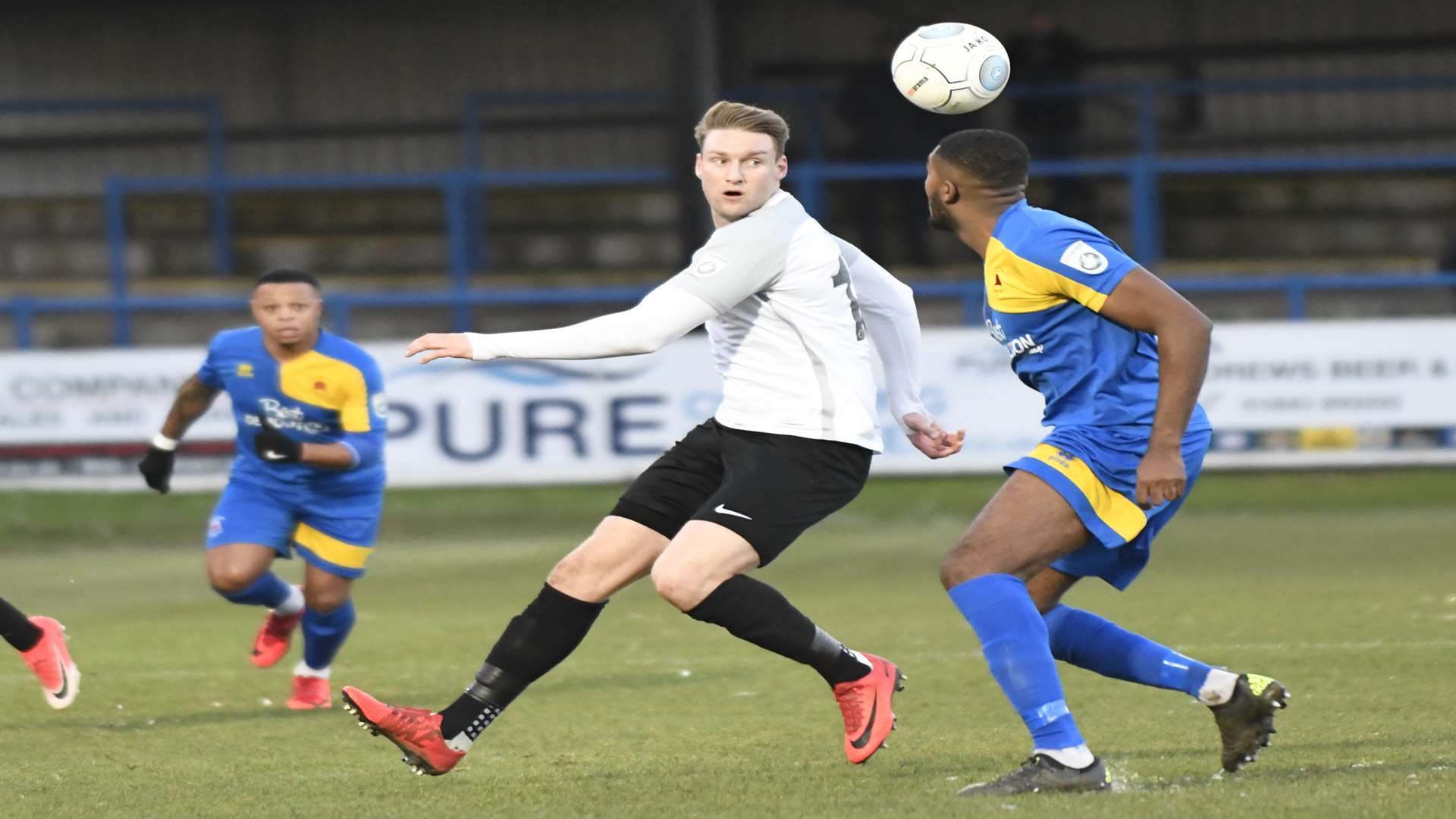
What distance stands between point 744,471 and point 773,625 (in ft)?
1.30

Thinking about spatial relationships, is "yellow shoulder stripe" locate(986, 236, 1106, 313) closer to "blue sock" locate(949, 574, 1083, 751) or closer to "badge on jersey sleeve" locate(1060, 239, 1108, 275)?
"badge on jersey sleeve" locate(1060, 239, 1108, 275)

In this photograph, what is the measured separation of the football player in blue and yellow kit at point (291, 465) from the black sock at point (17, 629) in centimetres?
77

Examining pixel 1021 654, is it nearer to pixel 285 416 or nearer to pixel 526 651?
pixel 526 651

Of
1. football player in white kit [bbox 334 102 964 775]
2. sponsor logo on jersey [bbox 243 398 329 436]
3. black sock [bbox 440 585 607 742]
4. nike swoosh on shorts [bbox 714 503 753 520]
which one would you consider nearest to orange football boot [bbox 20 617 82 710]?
sponsor logo on jersey [bbox 243 398 329 436]

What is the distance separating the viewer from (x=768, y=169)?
5.06 m

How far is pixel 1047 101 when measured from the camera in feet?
58.9

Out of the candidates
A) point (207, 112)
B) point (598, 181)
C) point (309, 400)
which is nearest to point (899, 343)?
point (309, 400)

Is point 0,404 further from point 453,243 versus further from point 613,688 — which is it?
point 613,688

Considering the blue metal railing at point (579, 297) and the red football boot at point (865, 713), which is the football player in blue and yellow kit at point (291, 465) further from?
the blue metal railing at point (579, 297)

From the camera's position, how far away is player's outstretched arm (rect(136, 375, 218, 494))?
7.22m

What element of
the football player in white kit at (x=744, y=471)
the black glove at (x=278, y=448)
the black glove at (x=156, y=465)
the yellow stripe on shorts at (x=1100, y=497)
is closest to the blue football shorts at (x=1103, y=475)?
the yellow stripe on shorts at (x=1100, y=497)

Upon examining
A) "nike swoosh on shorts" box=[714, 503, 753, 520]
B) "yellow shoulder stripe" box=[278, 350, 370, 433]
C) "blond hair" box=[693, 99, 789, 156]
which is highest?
"blond hair" box=[693, 99, 789, 156]

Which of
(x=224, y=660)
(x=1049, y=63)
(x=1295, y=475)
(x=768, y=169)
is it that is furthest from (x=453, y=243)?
(x=768, y=169)

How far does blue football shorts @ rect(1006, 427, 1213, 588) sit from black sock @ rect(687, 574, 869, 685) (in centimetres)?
68
